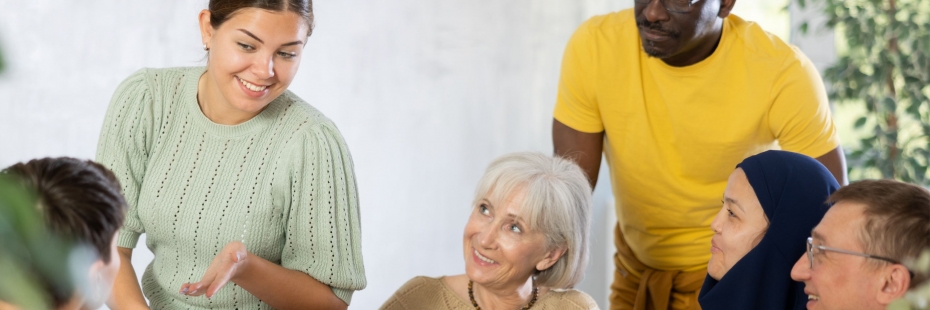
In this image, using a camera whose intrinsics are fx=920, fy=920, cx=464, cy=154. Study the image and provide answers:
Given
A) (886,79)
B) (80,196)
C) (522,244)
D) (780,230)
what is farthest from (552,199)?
(886,79)

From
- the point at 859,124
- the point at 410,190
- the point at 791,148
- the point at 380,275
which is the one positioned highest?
the point at 791,148

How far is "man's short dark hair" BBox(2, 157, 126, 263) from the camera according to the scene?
42.7 inches

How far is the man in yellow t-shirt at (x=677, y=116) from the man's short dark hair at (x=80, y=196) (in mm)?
1479

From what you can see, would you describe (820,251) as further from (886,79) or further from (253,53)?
(886,79)

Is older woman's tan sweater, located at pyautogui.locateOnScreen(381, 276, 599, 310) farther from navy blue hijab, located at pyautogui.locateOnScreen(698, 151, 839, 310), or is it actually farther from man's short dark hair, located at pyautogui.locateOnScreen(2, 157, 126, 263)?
man's short dark hair, located at pyautogui.locateOnScreen(2, 157, 126, 263)

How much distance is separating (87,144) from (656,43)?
1.73 metres

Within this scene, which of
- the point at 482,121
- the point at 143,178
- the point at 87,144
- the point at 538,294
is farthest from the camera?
the point at 482,121

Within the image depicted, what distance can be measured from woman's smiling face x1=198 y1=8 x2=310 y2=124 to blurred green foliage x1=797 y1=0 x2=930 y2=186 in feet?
8.00

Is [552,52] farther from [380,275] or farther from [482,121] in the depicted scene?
[380,275]

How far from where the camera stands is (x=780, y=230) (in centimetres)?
187

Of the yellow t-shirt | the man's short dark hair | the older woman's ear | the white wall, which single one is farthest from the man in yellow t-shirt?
the man's short dark hair

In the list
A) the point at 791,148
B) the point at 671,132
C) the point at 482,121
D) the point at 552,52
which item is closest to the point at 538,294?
the point at 671,132

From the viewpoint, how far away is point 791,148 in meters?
2.34

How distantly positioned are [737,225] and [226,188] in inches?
42.8
